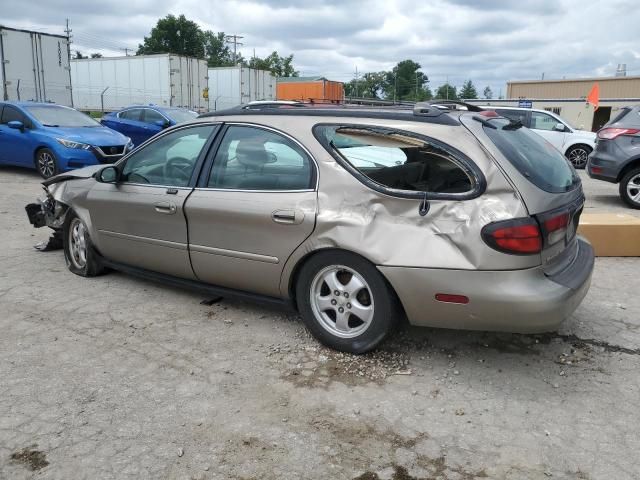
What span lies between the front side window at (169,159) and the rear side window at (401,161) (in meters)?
1.08

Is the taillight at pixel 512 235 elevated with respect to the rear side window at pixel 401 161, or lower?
lower

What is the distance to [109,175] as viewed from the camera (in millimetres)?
4727

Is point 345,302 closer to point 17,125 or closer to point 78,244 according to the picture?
point 78,244

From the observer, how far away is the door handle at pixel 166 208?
4.17 m

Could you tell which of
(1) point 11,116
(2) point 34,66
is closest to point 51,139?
(1) point 11,116

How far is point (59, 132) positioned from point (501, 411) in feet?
→ 32.0

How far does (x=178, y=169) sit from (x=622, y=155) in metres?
7.40

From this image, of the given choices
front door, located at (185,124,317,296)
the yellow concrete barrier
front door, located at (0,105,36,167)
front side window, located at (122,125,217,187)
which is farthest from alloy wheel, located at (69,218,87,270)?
front door, located at (0,105,36,167)

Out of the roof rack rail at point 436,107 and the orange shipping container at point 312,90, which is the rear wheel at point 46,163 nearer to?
the roof rack rail at point 436,107

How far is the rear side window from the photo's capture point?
3.19 meters

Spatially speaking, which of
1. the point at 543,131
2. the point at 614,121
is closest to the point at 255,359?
the point at 614,121

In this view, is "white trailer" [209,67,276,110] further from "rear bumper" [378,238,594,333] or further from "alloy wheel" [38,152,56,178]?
"rear bumper" [378,238,594,333]

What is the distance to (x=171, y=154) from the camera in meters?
4.43

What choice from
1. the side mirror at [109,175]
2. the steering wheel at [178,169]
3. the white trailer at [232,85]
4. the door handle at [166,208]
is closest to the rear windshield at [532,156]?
the steering wheel at [178,169]
